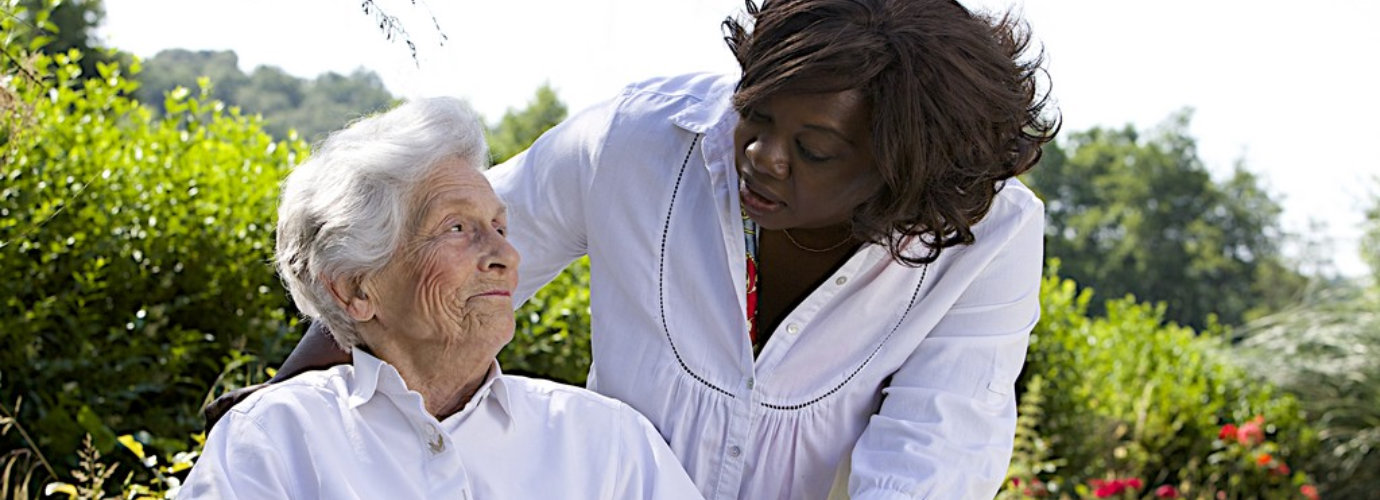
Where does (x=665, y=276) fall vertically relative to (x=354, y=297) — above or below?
below

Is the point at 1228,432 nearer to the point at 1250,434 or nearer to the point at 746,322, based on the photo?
the point at 1250,434

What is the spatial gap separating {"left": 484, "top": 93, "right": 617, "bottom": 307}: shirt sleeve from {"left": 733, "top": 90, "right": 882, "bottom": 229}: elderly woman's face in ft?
1.16

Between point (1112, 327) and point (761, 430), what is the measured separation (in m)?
4.94

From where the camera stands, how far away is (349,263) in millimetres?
1942

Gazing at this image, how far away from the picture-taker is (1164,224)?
25.0 m

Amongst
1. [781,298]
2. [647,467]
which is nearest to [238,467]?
[647,467]

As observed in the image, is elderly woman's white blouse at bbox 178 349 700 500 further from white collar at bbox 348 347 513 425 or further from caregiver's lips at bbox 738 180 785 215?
caregiver's lips at bbox 738 180 785 215

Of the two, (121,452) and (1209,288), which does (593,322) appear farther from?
(1209,288)

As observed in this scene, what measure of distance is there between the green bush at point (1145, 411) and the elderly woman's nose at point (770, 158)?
3.48 m

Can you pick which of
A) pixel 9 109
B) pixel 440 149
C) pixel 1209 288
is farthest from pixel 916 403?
pixel 1209 288

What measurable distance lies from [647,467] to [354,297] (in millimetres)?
→ 527

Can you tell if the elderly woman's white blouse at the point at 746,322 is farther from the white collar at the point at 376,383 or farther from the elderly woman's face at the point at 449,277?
the white collar at the point at 376,383

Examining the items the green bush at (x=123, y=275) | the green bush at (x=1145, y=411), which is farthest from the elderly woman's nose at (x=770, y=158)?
the green bush at (x=1145, y=411)

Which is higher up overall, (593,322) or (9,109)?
(9,109)
